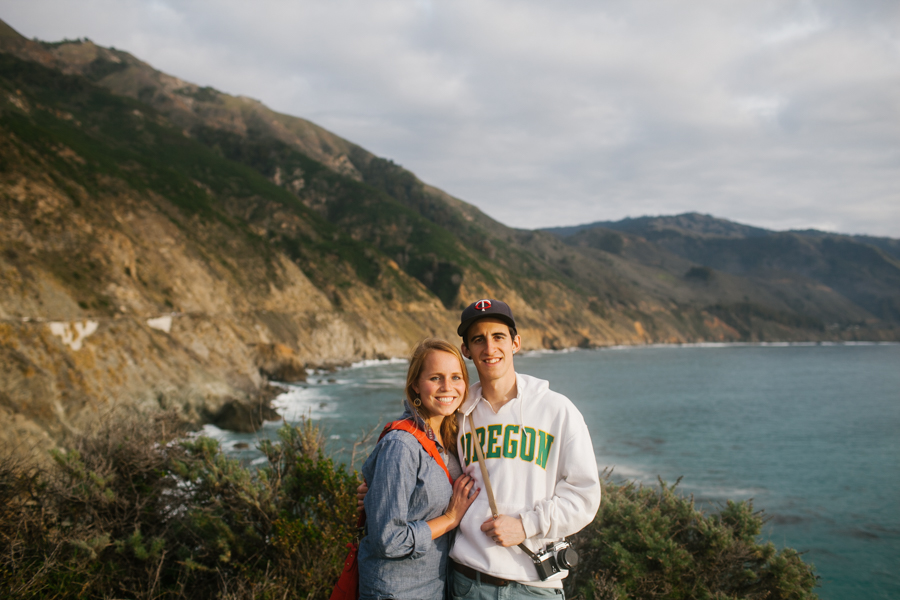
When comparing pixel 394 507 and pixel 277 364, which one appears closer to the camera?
pixel 394 507

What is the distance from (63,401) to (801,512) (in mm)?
25220

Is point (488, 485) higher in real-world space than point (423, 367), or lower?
lower

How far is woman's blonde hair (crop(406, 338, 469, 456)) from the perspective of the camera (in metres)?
2.66

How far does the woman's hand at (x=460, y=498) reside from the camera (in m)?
2.46

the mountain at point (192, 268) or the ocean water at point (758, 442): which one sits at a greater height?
the mountain at point (192, 268)

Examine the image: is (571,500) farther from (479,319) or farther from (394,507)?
(479,319)

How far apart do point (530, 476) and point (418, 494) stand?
1.97ft

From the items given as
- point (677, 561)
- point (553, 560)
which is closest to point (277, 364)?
point (677, 561)

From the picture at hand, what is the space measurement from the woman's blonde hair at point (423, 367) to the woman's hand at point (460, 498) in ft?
0.83

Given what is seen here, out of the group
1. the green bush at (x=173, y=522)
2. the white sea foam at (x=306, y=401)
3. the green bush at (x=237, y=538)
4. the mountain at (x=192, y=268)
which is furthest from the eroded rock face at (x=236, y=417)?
the green bush at (x=237, y=538)

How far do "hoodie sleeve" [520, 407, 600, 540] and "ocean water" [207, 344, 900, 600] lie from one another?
3.74 meters

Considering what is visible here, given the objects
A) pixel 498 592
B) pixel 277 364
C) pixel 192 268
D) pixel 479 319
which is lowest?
pixel 277 364

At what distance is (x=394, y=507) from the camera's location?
7.38ft

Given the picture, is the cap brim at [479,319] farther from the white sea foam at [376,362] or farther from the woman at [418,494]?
the white sea foam at [376,362]
